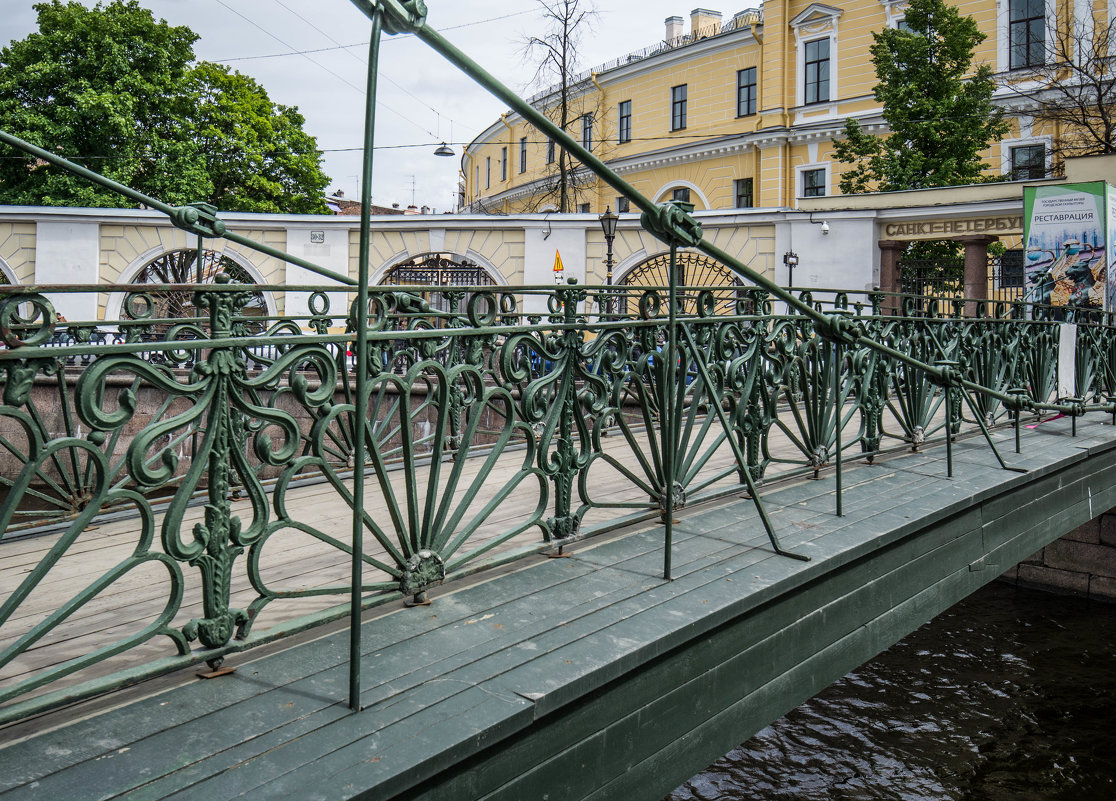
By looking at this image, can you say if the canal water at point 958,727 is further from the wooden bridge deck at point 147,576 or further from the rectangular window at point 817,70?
the rectangular window at point 817,70

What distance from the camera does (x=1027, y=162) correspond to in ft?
87.8

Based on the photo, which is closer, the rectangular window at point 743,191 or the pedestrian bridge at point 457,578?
the pedestrian bridge at point 457,578

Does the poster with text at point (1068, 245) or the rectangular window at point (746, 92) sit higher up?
the rectangular window at point (746, 92)

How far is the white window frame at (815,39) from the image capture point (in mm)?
30375

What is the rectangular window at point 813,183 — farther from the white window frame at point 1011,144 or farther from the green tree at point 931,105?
the green tree at point 931,105

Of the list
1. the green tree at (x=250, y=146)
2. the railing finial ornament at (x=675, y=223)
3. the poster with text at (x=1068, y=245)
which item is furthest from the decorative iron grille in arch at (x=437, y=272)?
the railing finial ornament at (x=675, y=223)

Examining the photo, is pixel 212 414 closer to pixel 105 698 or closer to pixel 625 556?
pixel 105 698

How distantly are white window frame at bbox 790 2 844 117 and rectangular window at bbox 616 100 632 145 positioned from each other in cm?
782

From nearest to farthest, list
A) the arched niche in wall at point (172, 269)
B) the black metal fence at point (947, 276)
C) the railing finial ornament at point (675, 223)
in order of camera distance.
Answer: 1. the railing finial ornament at point (675, 223)
2. the black metal fence at point (947, 276)
3. the arched niche in wall at point (172, 269)

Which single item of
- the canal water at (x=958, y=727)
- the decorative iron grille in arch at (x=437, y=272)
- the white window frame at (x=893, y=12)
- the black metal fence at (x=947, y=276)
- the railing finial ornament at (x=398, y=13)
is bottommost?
the canal water at (x=958, y=727)

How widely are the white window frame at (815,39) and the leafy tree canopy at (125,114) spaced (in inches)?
756

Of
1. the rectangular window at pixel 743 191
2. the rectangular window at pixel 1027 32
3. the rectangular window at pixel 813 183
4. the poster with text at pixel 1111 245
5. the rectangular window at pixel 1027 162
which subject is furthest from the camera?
the rectangular window at pixel 743 191

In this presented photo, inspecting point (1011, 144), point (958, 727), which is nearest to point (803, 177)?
point (1011, 144)

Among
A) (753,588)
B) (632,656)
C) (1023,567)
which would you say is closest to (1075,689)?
(1023,567)
